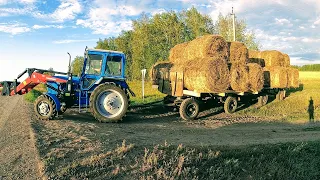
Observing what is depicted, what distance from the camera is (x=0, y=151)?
268 inches

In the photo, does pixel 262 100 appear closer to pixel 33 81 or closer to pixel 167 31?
pixel 33 81

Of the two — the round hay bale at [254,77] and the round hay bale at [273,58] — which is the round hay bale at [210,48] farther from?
the round hay bale at [273,58]

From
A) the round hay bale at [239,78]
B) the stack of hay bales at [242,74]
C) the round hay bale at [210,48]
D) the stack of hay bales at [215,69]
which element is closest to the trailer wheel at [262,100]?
the stack of hay bales at [215,69]

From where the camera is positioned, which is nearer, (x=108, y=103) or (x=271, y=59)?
(x=108, y=103)

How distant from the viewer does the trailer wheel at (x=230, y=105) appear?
1452 cm

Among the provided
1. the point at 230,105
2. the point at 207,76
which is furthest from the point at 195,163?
the point at 230,105

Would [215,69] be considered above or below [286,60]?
below

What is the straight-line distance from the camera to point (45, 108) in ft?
34.9

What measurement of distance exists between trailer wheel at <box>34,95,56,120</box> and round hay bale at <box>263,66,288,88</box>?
1132 cm

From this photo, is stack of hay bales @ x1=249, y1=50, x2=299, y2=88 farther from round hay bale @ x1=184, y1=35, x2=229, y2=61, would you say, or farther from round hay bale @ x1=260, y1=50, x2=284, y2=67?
round hay bale @ x1=184, y1=35, x2=229, y2=61

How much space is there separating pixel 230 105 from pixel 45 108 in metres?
8.10

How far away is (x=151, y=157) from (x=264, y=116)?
978 centimetres

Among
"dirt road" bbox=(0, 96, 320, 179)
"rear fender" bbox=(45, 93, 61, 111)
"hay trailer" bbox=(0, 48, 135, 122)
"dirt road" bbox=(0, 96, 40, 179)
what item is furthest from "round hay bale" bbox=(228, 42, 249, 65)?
"dirt road" bbox=(0, 96, 40, 179)

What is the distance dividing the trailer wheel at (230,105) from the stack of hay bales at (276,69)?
330cm
